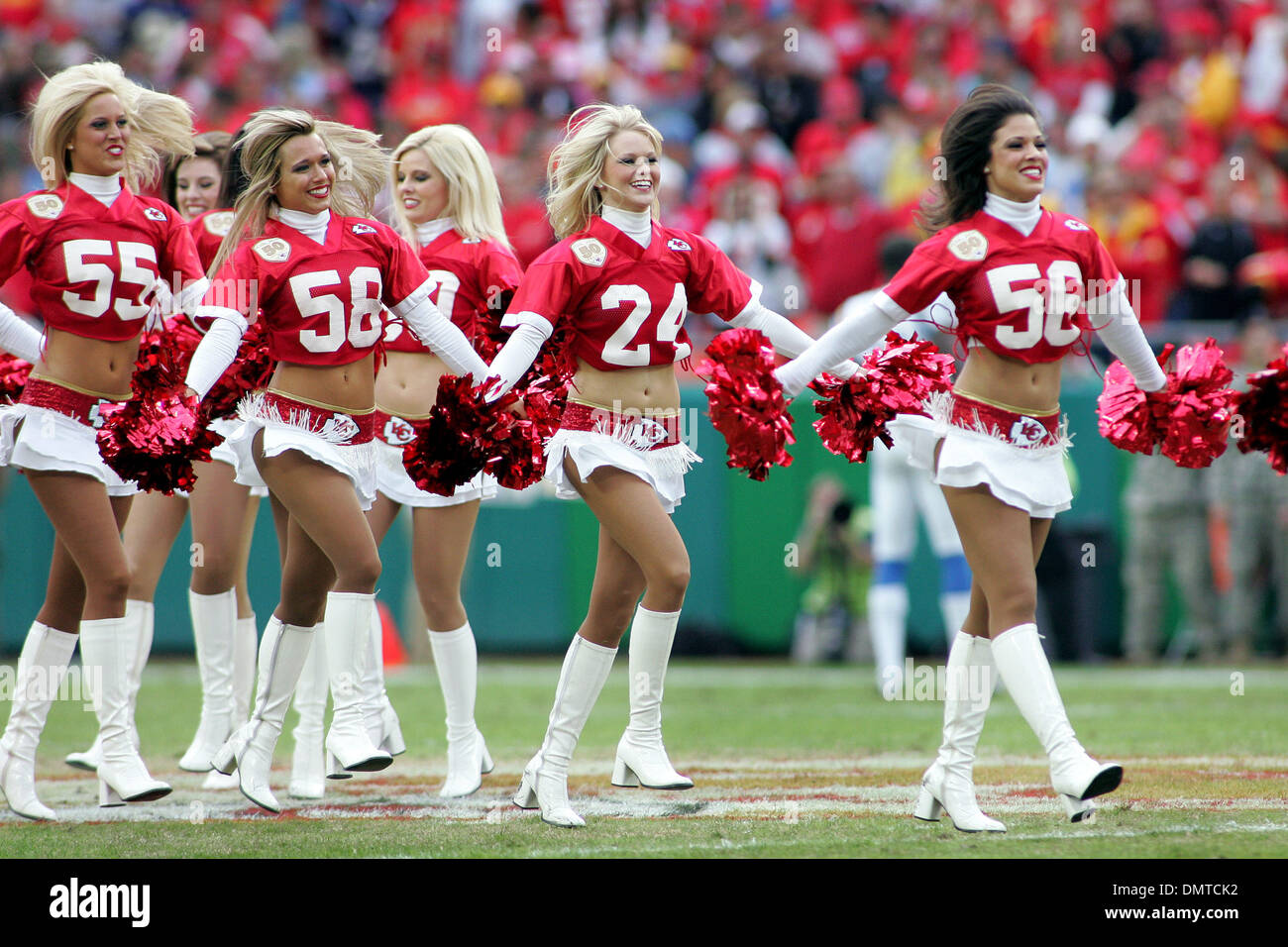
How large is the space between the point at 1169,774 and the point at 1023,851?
1.70m

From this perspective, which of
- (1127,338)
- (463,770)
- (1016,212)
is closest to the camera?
(1016,212)

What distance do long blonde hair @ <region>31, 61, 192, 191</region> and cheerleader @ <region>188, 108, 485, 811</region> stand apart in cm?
53

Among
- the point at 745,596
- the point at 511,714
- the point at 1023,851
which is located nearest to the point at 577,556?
the point at 745,596

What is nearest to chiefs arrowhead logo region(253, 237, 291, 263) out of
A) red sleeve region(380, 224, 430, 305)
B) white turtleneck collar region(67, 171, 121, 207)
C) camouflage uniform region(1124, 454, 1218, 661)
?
red sleeve region(380, 224, 430, 305)

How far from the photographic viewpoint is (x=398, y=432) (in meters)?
5.79

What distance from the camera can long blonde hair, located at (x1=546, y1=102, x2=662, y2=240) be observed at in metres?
5.12

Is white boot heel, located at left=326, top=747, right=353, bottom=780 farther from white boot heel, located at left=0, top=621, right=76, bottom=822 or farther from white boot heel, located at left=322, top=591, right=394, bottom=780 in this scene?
white boot heel, located at left=0, top=621, right=76, bottom=822

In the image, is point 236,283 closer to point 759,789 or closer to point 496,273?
point 496,273

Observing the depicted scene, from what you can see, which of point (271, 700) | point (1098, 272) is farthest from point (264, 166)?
point (1098, 272)

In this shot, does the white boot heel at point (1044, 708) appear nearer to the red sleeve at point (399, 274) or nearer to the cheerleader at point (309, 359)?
the cheerleader at point (309, 359)

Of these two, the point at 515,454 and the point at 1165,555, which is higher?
the point at 515,454

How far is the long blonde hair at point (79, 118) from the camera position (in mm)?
5188

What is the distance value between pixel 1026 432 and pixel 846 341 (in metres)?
0.60

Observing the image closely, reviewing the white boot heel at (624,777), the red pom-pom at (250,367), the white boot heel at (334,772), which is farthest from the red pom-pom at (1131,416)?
the white boot heel at (334,772)
